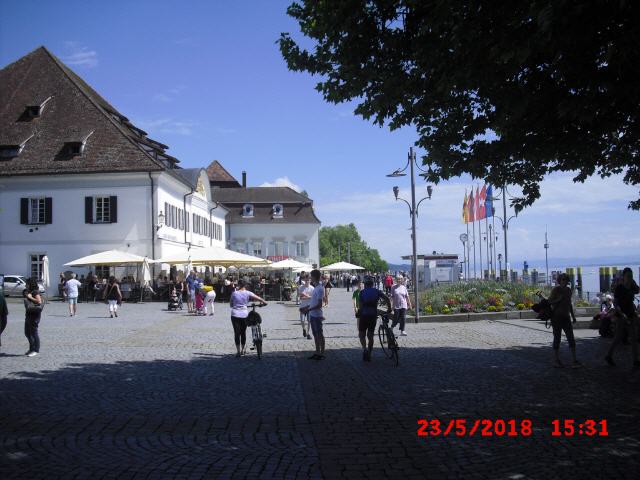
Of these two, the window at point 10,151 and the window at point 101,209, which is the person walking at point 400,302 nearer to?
the window at point 101,209

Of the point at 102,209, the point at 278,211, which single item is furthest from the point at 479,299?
the point at 278,211

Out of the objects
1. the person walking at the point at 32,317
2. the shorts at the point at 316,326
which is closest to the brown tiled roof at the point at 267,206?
the person walking at the point at 32,317

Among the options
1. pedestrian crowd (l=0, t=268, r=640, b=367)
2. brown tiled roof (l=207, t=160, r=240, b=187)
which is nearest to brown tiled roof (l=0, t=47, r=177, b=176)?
pedestrian crowd (l=0, t=268, r=640, b=367)

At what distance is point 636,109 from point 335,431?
585cm

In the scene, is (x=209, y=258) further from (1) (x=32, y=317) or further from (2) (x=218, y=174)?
(2) (x=218, y=174)

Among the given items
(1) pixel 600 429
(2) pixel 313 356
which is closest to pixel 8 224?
(2) pixel 313 356

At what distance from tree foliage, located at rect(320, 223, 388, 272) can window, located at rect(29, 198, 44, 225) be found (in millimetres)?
99125

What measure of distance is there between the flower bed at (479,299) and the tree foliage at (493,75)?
37.8 ft

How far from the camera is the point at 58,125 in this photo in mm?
40656

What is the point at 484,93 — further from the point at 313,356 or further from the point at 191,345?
the point at 191,345

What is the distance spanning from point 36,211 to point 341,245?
10734cm

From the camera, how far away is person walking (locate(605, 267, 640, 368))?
1057cm

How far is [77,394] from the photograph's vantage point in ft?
29.3

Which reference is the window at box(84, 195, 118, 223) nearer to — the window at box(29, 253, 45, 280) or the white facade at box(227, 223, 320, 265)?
the window at box(29, 253, 45, 280)
